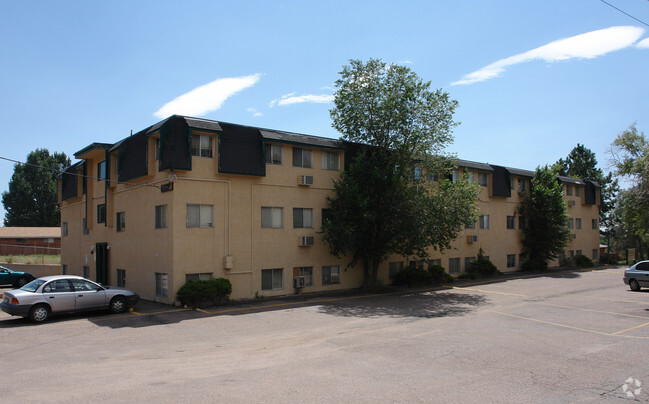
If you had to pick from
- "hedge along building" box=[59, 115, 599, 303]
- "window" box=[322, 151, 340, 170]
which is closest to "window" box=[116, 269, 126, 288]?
"hedge along building" box=[59, 115, 599, 303]

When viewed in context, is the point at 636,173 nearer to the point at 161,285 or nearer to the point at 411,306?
the point at 411,306

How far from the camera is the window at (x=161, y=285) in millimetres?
19281

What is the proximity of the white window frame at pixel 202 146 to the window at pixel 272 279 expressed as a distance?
6.06 meters

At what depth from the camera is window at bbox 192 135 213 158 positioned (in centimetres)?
1967

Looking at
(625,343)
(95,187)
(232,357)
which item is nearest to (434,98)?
(625,343)

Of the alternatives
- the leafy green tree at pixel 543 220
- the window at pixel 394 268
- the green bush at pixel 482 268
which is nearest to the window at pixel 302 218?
the window at pixel 394 268

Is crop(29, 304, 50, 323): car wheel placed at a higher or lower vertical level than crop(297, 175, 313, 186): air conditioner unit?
lower

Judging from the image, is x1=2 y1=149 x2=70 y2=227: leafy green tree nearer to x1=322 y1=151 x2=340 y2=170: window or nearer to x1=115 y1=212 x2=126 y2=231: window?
x1=115 y1=212 x2=126 y2=231: window

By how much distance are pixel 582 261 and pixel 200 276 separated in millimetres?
37510

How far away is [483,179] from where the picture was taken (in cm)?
3425

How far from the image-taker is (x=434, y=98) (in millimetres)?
24719

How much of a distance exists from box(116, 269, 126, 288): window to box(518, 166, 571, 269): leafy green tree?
3001cm

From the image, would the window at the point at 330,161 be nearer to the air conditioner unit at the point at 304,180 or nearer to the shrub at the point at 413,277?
the air conditioner unit at the point at 304,180

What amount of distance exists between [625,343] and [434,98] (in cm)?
1606
